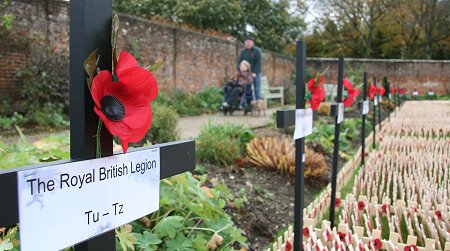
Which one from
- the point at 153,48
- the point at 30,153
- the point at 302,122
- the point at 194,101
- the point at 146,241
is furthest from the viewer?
the point at 194,101

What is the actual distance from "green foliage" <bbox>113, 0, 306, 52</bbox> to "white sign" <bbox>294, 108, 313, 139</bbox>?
59.7ft

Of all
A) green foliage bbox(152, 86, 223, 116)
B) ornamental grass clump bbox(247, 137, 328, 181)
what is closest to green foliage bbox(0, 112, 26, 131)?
green foliage bbox(152, 86, 223, 116)

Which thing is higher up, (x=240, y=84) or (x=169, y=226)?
(x=240, y=84)

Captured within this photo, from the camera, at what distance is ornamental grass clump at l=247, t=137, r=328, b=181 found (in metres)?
5.23

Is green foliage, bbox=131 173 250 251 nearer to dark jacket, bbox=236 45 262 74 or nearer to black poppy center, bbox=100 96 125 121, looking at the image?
black poppy center, bbox=100 96 125 121

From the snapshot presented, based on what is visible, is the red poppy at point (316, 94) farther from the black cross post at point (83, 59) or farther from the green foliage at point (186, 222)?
the black cross post at point (83, 59)

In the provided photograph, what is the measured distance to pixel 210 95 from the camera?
14.2 m

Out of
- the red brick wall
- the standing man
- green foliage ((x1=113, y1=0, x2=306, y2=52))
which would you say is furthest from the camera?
the red brick wall

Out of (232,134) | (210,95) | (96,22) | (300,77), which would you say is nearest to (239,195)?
(300,77)

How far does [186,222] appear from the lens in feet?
8.94

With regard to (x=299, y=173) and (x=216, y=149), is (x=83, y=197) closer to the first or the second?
(x=299, y=173)

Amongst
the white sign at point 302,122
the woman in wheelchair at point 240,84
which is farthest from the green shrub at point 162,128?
the woman in wheelchair at point 240,84

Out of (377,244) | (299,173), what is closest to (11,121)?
(299,173)

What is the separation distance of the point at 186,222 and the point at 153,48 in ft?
33.6
